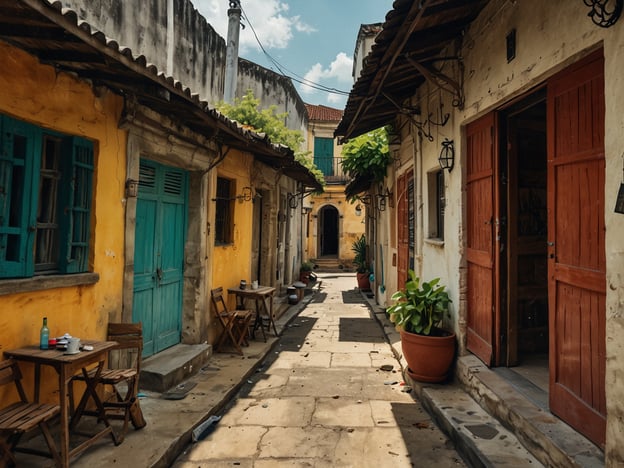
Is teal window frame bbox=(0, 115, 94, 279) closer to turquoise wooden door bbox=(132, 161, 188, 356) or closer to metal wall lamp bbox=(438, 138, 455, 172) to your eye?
turquoise wooden door bbox=(132, 161, 188, 356)

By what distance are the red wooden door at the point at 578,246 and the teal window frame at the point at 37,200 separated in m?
3.98

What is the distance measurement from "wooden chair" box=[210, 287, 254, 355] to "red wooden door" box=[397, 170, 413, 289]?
314cm

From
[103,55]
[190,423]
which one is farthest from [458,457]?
[103,55]

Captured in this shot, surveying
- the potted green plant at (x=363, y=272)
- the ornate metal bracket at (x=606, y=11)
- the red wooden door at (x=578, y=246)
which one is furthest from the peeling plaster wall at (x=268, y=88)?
the ornate metal bracket at (x=606, y=11)

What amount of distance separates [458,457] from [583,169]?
2452 mm

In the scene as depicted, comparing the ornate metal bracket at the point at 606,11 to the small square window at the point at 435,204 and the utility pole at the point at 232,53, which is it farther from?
the utility pole at the point at 232,53

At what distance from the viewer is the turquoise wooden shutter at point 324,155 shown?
23.5 metres

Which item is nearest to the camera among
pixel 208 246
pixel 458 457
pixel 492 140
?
pixel 458 457

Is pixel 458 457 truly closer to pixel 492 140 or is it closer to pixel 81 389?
pixel 492 140

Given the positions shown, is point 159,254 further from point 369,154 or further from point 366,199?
point 366,199

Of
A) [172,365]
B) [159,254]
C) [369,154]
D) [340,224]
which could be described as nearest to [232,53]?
[369,154]

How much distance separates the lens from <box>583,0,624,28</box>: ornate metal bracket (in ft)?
7.42

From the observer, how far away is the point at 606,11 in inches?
93.1

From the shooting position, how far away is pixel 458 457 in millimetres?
3307
